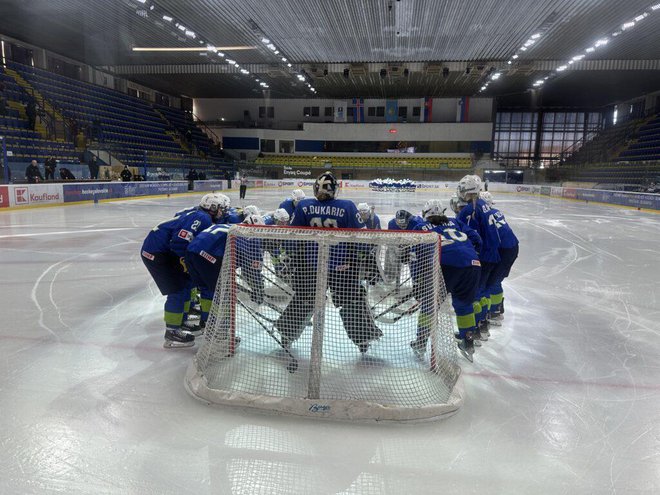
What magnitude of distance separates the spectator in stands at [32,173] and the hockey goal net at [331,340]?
565 inches

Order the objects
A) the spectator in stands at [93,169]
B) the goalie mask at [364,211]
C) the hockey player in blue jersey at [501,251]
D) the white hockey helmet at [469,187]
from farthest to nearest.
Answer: the spectator in stands at [93,169], the goalie mask at [364,211], the hockey player in blue jersey at [501,251], the white hockey helmet at [469,187]

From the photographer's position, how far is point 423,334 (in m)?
3.39

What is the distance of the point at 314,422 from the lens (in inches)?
105

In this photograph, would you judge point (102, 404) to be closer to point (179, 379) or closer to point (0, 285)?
point (179, 379)

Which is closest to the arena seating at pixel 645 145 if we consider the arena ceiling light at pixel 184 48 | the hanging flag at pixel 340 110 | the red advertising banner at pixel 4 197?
the hanging flag at pixel 340 110

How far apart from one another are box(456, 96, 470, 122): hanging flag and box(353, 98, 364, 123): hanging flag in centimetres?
814

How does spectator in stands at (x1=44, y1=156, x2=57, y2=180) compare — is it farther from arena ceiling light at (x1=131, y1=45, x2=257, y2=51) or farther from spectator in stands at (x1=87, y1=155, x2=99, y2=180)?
arena ceiling light at (x1=131, y1=45, x2=257, y2=51)

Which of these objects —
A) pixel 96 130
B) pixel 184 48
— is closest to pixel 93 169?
pixel 96 130

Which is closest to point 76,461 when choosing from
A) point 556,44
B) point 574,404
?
point 574,404

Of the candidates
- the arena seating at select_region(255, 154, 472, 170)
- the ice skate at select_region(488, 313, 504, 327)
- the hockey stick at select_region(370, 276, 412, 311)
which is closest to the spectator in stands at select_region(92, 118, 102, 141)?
the arena seating at select_region(255, 154, 472, 170)

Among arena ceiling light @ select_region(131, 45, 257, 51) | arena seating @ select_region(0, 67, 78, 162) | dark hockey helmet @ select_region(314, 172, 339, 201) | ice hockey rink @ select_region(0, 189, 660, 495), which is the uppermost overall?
arena ceiling light @ select_region(131, 45, 257, 51)

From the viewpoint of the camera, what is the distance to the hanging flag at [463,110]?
37.5 m

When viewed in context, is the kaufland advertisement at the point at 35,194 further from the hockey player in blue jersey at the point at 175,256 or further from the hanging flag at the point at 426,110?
the hanging flag at the point at 426,110

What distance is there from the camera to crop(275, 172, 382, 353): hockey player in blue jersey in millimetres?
2961
